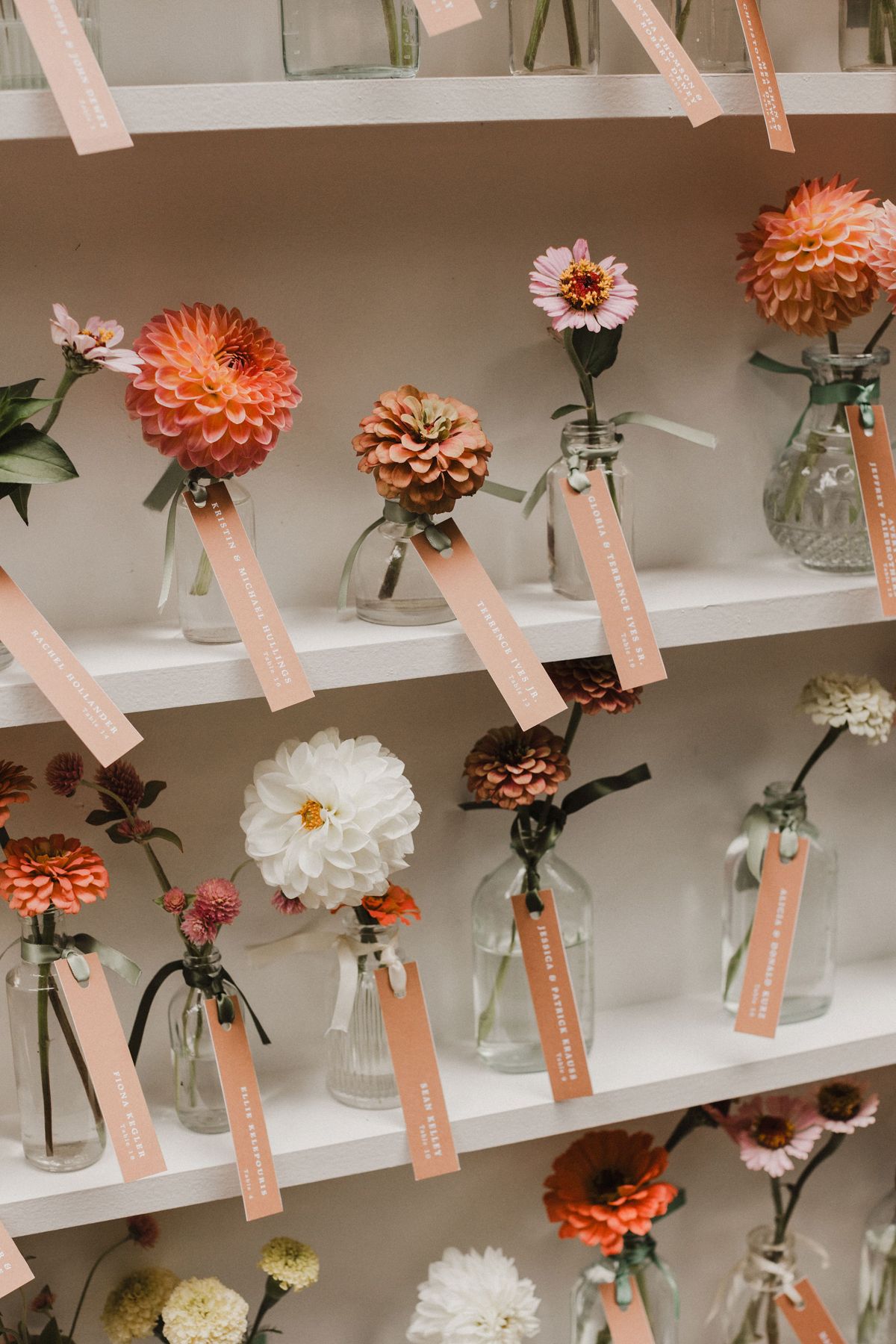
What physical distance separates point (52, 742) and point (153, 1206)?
0.39 metres

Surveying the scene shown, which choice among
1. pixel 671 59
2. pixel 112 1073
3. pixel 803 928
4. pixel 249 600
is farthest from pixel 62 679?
pixel 803 928

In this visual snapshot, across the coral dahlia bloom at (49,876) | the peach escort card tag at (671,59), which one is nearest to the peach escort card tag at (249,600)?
the coral dahlia bloom at (49,876)

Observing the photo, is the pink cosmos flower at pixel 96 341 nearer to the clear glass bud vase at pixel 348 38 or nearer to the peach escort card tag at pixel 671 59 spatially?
the clear glass bud vase at pixel 348 38

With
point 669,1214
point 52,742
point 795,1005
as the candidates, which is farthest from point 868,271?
point 669,1214

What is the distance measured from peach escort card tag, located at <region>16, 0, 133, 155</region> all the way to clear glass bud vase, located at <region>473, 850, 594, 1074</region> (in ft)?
2.27

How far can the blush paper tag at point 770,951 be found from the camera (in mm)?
1158

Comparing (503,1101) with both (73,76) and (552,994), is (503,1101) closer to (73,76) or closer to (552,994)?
(552,994)

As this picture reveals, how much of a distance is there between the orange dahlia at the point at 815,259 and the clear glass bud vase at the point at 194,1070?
737 mm

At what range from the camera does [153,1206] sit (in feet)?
3.37

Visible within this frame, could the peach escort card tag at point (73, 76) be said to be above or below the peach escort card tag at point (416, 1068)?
above

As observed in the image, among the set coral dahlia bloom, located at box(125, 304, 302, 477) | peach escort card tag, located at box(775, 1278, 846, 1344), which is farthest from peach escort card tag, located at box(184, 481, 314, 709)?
peach escort card tag, located at box(775, 1278, 846, 1344)

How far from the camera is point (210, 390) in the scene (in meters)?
0.91

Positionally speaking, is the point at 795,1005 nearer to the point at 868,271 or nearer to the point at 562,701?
the point at 562,701

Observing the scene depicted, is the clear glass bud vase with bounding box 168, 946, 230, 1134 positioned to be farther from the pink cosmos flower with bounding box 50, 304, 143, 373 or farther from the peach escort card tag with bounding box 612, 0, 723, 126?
the peach escort card tag with bounding box 612, 0, 723, 126
